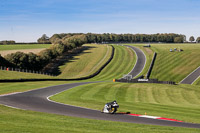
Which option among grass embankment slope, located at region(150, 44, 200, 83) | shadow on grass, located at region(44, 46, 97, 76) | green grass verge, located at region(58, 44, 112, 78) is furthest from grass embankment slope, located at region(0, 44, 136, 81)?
grass embankment slope, located at region(150, 44, 200, 83)

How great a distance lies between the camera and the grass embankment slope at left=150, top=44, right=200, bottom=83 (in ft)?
318

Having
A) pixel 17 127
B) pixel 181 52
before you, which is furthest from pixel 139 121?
pixel 181 52

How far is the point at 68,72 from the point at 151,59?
39.6 metres

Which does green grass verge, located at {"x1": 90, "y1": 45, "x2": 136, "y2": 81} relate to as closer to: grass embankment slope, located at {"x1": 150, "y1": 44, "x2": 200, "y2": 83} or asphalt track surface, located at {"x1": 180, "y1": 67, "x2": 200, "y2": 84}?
grass embankment slope, located at {"x1": 150, "y1": 44, "x2": 200, "y2": 83}

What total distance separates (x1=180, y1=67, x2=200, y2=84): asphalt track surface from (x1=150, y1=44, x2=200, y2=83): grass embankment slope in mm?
1812

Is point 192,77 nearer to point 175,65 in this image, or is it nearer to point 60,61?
point 175,65

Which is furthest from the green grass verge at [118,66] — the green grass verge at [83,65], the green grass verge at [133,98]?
the green grass verge at [133,98]

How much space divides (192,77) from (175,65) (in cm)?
1917

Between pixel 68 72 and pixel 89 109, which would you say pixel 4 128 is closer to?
pixel 89 109

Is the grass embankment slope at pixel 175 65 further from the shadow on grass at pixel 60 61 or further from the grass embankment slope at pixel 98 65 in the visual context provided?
the shadow on grass at pixel 60 61

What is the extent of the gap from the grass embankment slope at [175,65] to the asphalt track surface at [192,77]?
1.81 meters

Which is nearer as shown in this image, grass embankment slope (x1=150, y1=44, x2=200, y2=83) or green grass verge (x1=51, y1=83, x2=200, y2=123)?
green grass verge (x1=51, y1=83, x2=200, y2=123)

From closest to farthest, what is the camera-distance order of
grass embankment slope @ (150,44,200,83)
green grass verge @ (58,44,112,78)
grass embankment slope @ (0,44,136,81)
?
grass embankment slope @ (150,44,200,83) < grass embankment slope @ (0,44,136,81) < green grass verge @ (58,44,112,78)

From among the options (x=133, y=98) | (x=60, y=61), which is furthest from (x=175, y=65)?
(x=133, y=98)
